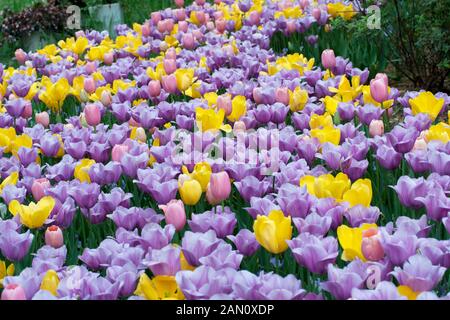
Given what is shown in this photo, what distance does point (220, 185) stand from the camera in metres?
2.72

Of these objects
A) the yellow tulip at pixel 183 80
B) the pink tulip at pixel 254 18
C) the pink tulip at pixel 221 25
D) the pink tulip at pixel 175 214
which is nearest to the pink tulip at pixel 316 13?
the pink tulip at pixel 254 18

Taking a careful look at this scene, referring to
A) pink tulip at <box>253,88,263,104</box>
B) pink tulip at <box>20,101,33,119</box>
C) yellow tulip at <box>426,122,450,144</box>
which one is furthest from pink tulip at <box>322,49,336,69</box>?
pink tulip at <box>20,101,33,119</box>

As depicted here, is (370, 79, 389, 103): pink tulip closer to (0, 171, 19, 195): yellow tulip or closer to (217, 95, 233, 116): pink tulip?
(217, 95, 233, 116): pink tulip

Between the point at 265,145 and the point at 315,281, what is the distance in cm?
109

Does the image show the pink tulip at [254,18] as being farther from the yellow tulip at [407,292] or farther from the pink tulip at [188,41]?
the yellow tulip at [407,292]

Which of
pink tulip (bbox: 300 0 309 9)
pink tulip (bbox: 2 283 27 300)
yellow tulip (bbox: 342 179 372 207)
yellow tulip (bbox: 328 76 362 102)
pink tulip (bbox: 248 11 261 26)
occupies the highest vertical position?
pink tulip (bbox: 2 283 27 300)

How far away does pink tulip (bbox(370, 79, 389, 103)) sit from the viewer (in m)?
3.79

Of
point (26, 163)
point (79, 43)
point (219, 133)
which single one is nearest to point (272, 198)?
point (219, 133)

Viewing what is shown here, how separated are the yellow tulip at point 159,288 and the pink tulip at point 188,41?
458cm

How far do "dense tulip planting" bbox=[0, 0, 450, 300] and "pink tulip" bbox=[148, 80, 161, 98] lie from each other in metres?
0.01

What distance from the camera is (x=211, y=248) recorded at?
2.21m

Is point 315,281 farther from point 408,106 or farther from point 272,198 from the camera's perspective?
point 408,106

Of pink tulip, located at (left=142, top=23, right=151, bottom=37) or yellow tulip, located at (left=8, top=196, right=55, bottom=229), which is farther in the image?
pink tulip, located at (left=142, top=23, right=151, bottom=37)

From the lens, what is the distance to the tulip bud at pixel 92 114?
4.00 m
